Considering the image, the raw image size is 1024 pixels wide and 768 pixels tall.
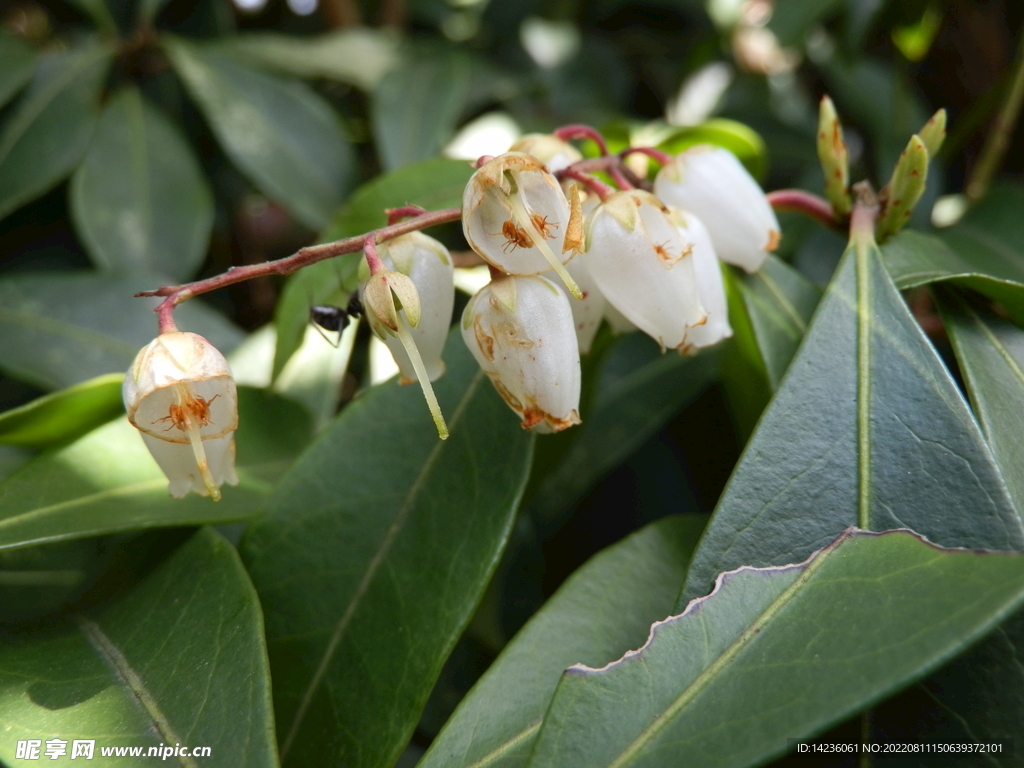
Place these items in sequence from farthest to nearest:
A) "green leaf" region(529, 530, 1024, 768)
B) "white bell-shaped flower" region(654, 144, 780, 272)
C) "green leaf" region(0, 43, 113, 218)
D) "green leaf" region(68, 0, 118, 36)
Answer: "green leaf" region(68, 0, 118, 36), "green leaf" region(0, 43, 113, 218), "white bell-shaped flower" region(654, 144, 780, 272), "green leaf" region(529, 530, 1024, 768)

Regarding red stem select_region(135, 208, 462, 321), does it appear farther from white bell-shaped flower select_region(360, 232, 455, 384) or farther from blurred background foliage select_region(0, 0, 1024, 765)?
blurred background foliage select_region(0, 0, 1024, 765)

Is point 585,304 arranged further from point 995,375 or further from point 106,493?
point 106,493

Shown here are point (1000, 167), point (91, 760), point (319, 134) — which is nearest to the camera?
point (91, 760)

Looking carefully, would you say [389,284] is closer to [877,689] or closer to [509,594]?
[877,689]


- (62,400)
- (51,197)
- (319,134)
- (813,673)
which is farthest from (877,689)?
(51,197)

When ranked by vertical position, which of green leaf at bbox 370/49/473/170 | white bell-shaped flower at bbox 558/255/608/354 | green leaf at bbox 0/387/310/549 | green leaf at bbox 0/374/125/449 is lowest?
green leaf at bbox 0/387/310/549

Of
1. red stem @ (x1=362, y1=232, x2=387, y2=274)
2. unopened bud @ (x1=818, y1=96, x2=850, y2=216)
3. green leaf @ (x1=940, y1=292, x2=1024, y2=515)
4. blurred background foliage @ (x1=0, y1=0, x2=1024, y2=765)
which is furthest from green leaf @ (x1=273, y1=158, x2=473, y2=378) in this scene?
green leaf @ (x1=940, y1=292, x2=1024, y2=515)

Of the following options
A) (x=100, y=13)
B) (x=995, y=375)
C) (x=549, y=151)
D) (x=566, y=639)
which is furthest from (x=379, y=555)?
(x=100, y=13)
